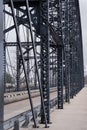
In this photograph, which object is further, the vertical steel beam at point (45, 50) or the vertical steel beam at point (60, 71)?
the vertical steel beam at point (60, 71)

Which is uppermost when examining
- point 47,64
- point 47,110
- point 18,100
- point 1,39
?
point 1,39

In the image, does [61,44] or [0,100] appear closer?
[0,100]

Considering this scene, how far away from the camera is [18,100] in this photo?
45.5m

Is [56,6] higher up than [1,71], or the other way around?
[56,6]

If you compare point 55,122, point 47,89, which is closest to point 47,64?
point 47,89

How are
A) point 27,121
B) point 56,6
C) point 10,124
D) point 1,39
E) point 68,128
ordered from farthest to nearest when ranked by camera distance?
1. point 56,6
2. point 68,128
3. point 27,121
4. point 10,124
5. point 1,39

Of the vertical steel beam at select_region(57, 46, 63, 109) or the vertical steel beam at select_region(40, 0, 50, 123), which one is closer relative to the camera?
the vertical steel beam at select_region(40, 0, 50, 123)

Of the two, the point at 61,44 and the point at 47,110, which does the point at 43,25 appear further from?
the point at 61,44

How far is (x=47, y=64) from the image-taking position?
21250 millimetres

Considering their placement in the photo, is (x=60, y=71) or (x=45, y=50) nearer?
(x=45, y=50)

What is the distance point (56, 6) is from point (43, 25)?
8076 millimetres

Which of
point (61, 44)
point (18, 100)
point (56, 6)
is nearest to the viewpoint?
point (56, 6)

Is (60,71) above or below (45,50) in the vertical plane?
below

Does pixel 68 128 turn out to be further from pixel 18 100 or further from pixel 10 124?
pixel 18 100
